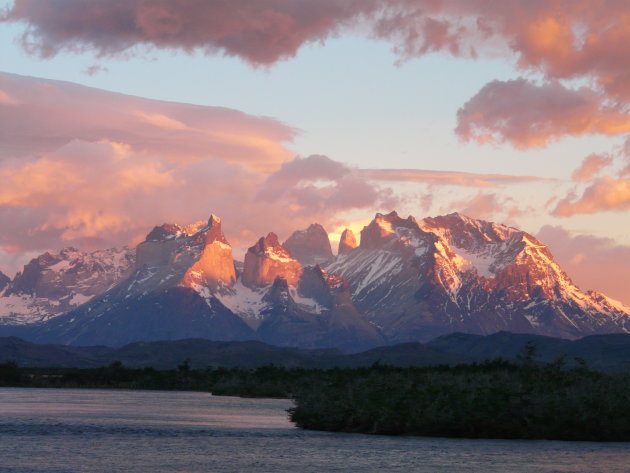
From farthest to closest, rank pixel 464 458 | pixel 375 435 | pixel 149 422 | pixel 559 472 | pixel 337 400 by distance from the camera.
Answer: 1. pixel 149 422
2. pixel 337 400
3. pixel 375 435
4. pixel 464 458
5. pixel 559 472

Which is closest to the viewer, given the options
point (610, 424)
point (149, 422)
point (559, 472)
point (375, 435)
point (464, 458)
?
point (559, 472)

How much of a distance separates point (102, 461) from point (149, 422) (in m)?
54.6

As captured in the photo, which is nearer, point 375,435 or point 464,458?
point 464,458

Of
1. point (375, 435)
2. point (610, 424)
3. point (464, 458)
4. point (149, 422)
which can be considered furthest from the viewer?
point (149, 422)

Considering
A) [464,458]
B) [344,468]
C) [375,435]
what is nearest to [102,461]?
[344,468]

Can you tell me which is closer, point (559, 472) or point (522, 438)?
point (559, 472)

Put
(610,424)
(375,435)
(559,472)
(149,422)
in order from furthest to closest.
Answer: (149,422), (375,435), (610,424), (559,472)

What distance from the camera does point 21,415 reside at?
138 metres

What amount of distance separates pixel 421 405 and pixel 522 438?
9806mm

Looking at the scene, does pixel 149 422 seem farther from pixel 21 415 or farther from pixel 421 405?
pixel 421 405

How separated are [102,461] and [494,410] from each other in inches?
1546

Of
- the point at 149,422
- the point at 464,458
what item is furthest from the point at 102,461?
the point at 149,422

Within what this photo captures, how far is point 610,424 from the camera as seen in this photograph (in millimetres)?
98875

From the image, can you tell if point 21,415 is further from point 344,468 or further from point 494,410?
point 344,468
